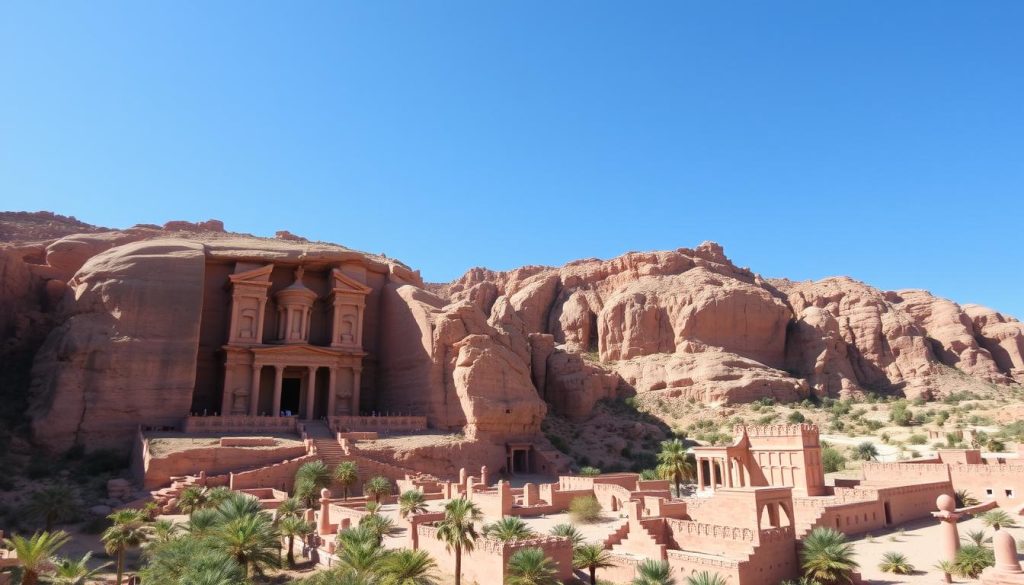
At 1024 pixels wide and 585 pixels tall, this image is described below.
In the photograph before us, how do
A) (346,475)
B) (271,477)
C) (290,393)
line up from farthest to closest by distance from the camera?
1. (290,393)
2. (271,477)
3. (346,475)

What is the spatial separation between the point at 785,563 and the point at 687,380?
44191 millimetres

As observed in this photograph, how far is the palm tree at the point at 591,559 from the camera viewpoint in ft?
76.7

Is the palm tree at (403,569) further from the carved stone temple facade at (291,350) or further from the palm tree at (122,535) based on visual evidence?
the carved stone temple facade at (291,350)

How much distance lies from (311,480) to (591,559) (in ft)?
54.6

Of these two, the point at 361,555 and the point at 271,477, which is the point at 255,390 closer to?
the point at 271,477

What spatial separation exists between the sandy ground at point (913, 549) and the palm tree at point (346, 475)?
22512 millimetres

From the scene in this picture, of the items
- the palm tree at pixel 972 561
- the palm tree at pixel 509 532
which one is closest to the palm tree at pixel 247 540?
the palm tree at pixel 509 532

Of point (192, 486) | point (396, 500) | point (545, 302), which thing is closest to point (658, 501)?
point (396, 500)

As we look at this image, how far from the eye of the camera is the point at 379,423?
4788 cm

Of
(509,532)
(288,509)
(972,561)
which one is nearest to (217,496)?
(288,509)

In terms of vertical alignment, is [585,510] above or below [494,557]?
above

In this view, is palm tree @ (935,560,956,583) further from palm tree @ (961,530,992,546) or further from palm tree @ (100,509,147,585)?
palm tree @ (100,509,147,585)

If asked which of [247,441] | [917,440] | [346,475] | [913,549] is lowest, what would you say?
[913,549]

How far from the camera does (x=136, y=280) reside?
46.1 m
